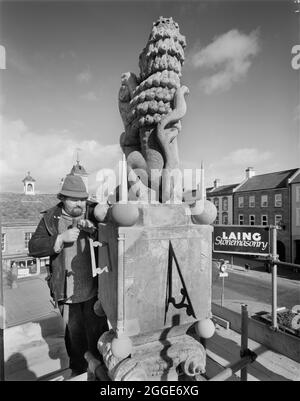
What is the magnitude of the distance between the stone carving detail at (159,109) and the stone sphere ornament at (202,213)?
18.4 inches

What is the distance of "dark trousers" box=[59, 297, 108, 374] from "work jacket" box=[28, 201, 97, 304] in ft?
1.15

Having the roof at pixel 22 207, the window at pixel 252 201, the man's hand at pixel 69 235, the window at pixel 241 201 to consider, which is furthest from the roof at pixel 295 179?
the man's hand at pixel 69 235

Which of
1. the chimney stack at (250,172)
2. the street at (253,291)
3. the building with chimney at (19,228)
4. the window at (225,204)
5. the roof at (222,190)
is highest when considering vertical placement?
the chimney stack at (250,172)

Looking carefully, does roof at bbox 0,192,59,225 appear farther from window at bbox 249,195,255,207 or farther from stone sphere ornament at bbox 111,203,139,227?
window at bbox 249,195,255,207

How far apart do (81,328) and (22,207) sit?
2471 cm

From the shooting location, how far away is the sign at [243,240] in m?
6.21

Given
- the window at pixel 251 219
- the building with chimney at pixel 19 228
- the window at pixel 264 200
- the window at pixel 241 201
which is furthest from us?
the window at pixel 241 201

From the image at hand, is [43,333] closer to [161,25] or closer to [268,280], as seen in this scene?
[161,25]

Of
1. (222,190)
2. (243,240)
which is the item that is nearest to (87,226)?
(243,240)

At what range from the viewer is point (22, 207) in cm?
2384

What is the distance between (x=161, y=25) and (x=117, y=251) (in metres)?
3.15

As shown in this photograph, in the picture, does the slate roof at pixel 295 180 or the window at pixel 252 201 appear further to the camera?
the window at pixel 252 201

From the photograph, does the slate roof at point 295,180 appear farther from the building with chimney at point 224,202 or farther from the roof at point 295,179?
the building with chimney at point 224,202

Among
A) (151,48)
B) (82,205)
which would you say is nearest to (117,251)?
(82,205)
